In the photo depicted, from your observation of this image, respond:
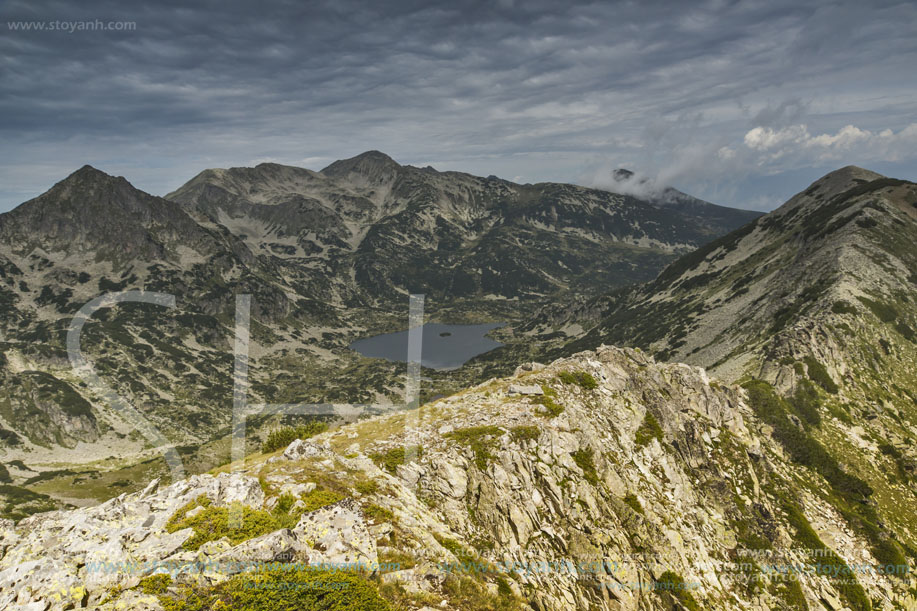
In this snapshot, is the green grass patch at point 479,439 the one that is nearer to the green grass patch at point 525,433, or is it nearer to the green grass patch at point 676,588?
the green grass patch at point 525,433

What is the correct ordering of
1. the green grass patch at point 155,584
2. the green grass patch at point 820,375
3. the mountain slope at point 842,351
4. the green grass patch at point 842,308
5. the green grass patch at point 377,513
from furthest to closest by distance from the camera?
the green grass patch at point 842,308 → the green grass patch at point 820,375 → the mountain slope at point 842,351 → the green grass patch at point 377,513 → the green grass patch at point 155,584

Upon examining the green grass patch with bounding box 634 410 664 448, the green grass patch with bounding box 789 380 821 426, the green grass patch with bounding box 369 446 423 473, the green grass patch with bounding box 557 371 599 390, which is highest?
the green grass patch with bounding box 557 371 599 390

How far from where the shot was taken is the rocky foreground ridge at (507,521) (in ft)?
55.3

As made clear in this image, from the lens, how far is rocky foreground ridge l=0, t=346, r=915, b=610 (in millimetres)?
16844

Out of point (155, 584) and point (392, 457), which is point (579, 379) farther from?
point (155, 584)

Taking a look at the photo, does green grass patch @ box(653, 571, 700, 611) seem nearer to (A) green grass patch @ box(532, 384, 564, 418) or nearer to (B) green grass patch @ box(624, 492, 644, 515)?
(B) green grass patch @ box(624, 492, 644, 515)

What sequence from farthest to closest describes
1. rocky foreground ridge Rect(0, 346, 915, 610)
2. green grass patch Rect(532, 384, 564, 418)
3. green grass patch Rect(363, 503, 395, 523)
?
green grass patch Rect(532, 384, 564, 418) < green grass patch Rect(363, 503, 395, 523) < rocky foreground ridge Rect(0, 346, 915, 610)

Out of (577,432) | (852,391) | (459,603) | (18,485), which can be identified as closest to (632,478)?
(577,432)

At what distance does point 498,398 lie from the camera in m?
41.6

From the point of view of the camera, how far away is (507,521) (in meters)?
29.5

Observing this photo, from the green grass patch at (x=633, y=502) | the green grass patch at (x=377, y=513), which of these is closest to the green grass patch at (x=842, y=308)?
the green grass patch at (x=633, y=502)

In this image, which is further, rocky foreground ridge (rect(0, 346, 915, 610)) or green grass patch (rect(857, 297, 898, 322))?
green grass patch (rect(857, 297, 898, 322))

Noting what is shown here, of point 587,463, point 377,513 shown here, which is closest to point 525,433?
point 587,463

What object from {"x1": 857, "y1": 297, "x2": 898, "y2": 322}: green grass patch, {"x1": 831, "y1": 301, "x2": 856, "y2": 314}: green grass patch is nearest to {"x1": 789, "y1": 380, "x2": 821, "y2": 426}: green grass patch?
{"x1": 831, "y1": 301, "x2": 856, "y2": 314}: green grass patch
